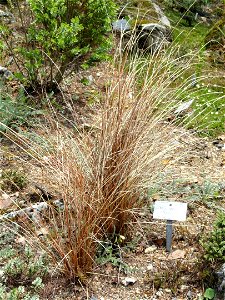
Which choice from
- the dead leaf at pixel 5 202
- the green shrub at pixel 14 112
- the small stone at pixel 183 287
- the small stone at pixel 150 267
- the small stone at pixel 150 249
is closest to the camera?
the small stone at pixel 183 287

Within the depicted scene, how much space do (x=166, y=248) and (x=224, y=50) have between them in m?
3.88

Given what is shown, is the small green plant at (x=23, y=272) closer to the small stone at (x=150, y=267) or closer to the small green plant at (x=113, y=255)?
the small green plant at (x=113, y=255)

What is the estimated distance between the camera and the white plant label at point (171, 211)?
2.83m

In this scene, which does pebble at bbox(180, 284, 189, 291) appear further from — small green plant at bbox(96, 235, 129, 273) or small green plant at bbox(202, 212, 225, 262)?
small green plant at bbox(96, 235, 129, 273)

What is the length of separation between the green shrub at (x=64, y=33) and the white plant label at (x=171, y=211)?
1800 millimetres

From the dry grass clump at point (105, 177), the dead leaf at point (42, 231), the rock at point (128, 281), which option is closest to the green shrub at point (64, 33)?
the dry grass clump at point (105, 177)

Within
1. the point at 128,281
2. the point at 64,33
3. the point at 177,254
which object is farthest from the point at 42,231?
the point at 64,33

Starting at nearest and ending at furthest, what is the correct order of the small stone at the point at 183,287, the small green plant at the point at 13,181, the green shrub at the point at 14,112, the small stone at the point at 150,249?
the small stone at the point at 183,287 < the small stone at the point at 150,249 < the small green plant at the point at 13,181 < the green shrub at the point at 14,112

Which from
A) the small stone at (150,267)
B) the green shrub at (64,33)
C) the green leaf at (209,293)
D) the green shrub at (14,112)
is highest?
the green shrub at (64,33)

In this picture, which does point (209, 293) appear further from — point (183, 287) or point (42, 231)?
point (42, 231)

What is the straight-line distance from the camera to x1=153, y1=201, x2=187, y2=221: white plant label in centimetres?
283

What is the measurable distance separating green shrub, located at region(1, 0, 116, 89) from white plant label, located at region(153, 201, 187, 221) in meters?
1.80

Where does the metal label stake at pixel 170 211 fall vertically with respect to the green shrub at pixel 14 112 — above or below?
above

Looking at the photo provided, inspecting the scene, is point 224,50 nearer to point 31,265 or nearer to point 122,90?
point 122,90
